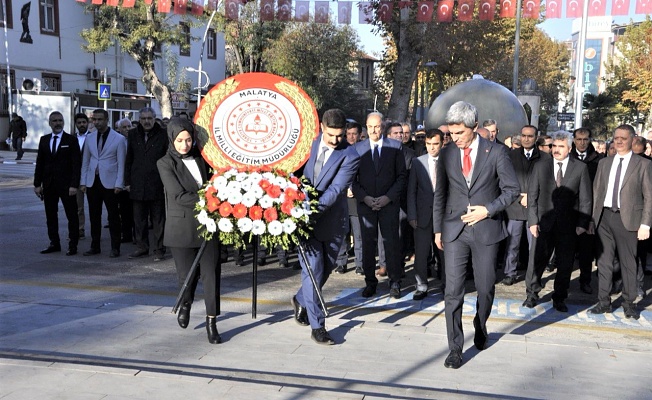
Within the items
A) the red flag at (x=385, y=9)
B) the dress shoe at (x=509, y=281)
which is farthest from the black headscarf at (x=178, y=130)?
the red flag at (x=385, y=9)

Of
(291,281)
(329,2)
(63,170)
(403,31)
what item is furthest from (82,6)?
(291,281)

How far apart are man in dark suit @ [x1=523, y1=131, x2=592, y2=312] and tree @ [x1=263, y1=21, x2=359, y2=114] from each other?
3705 centimetres

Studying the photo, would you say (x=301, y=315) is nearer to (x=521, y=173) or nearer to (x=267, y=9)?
(x=521, y=173)

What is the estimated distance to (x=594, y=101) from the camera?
52.1 m

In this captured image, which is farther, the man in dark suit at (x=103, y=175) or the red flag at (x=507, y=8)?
the red flag at (x=507, y=8)

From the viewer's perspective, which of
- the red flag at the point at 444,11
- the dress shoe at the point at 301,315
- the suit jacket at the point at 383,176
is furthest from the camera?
the red flag at the point at 444,11

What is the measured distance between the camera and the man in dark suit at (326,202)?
5.72 metres

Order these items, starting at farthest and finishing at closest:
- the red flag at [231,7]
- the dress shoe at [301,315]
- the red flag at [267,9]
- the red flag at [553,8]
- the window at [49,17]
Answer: the window at [49,17] < the red flag at [267,9] < the red flag at [231,7] < the red flag at [553,8] < the dress shoe at [301,315]

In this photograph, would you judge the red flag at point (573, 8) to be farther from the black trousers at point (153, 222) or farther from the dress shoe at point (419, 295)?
the black trousers at point (153, 222)

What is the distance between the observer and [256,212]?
212 inches

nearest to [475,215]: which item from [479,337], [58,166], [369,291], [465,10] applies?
[479,337]

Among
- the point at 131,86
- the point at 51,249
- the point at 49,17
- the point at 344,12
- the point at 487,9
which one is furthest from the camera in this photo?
the point at 131,86

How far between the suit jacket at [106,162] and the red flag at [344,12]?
806 cm

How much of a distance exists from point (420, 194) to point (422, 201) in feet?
0.28
